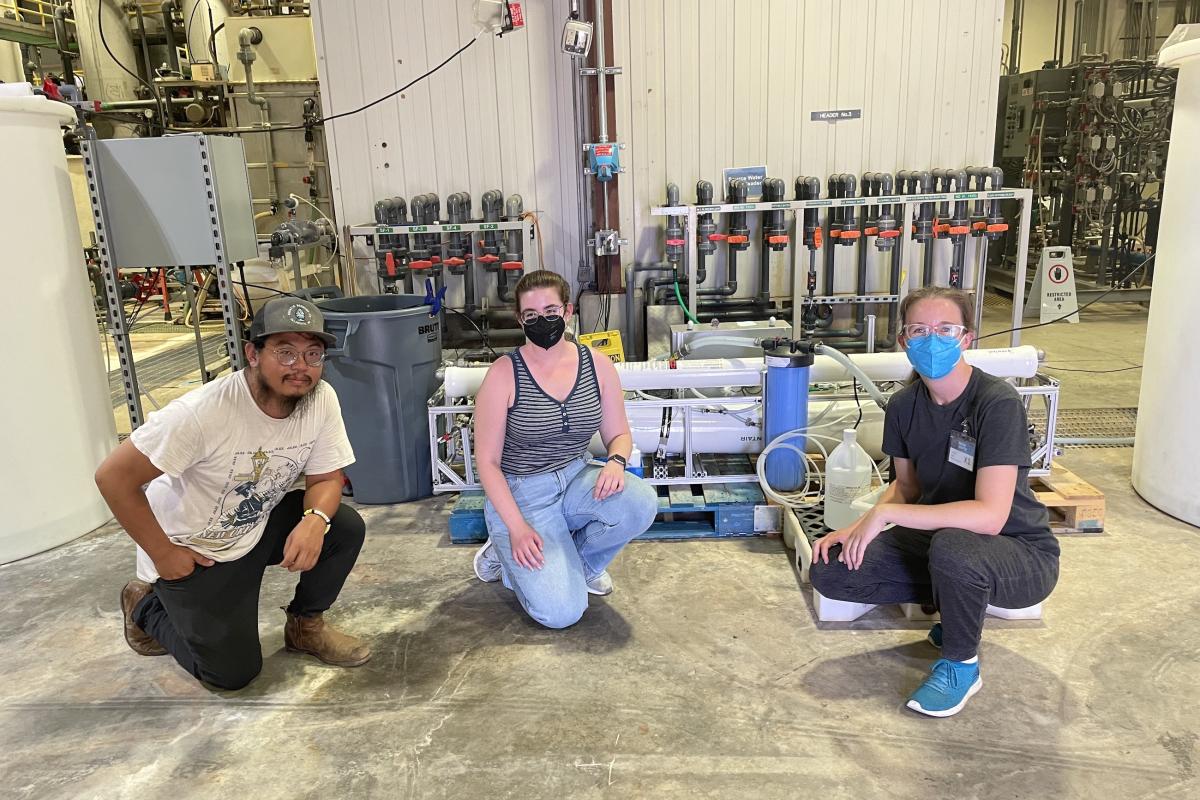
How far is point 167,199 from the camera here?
303 centimetres

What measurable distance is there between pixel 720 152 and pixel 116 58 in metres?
6.20

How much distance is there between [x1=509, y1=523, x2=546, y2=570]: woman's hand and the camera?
221cm

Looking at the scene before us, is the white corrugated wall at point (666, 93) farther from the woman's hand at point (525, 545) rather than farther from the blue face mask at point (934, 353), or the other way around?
the blue face mask at point (934, 353)

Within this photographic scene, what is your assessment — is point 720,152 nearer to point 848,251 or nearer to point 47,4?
point 848,251

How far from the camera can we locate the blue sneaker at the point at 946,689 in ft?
6.14

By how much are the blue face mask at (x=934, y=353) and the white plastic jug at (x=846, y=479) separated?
0.64 m

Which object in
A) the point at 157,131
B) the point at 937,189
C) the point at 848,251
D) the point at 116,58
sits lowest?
the point at 848,251

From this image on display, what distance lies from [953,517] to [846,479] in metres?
0.68

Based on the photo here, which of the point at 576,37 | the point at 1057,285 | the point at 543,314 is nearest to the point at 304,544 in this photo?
the point at 543,314

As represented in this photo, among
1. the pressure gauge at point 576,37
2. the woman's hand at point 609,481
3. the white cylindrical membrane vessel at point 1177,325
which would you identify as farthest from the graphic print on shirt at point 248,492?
the pressure gauge at point 576,37

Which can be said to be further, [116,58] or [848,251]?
[116,58]

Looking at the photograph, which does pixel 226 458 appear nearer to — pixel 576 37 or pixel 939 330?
pixel 939 330

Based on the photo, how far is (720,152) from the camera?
4742 mm


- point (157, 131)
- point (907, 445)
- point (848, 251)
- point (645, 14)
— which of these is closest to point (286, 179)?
point (157, 131)
